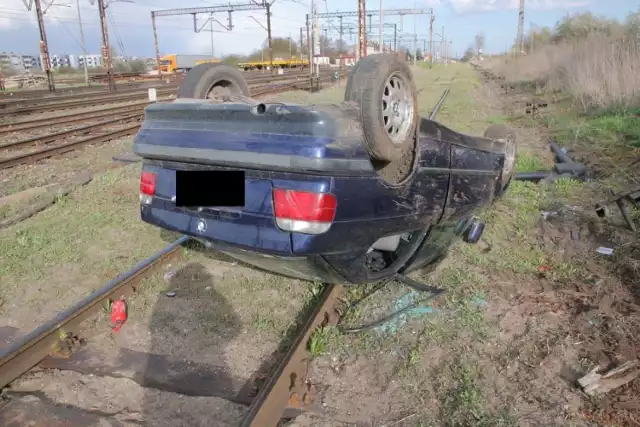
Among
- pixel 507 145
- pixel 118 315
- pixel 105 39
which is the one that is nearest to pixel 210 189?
pixel 118 315

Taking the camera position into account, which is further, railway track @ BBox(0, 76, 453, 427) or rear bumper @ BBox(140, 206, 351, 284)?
rear bumper @ BBox(140, 206, 351, 284)

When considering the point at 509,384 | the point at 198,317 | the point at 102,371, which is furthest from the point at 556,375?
the point at 102,371

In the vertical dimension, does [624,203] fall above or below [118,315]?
above

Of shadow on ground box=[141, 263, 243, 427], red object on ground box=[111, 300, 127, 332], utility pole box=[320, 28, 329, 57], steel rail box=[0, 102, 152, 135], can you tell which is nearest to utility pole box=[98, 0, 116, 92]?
steel rail box=[0, 102, 152, 135]

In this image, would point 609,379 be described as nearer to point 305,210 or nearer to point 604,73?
point 305,210

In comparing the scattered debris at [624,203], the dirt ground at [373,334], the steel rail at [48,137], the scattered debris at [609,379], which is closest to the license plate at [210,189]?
the dirt ground at [373,334]

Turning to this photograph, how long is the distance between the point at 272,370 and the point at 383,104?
1.76m

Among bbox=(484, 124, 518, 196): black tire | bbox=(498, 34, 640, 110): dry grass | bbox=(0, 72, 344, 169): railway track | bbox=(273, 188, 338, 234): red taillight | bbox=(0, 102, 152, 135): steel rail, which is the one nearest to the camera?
bbox=(273, 188, 338, 234): red taillight

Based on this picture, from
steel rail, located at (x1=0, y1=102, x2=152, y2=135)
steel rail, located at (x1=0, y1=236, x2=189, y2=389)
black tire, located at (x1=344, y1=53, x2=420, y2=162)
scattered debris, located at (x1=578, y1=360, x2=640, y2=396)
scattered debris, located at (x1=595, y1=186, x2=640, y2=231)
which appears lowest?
scattered debris, located at (x1=578, y1=360, x2=640, y2=396)

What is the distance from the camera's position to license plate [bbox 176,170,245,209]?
114 inches

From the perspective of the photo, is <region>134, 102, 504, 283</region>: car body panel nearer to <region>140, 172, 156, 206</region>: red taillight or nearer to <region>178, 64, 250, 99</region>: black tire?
<region>140, 172, 156, 206</region>: red taillight

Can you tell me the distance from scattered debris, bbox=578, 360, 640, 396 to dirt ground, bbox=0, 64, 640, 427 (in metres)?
0.05

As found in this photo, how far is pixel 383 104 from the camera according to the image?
9.72ft

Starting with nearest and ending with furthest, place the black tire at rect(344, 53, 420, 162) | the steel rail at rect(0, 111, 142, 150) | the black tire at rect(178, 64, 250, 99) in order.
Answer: the black tire at rect(344, 53, 420, 162), the black tire at rect(178, 64, 250, 99), the steel rail at rect(0, 111, 142, 150)
